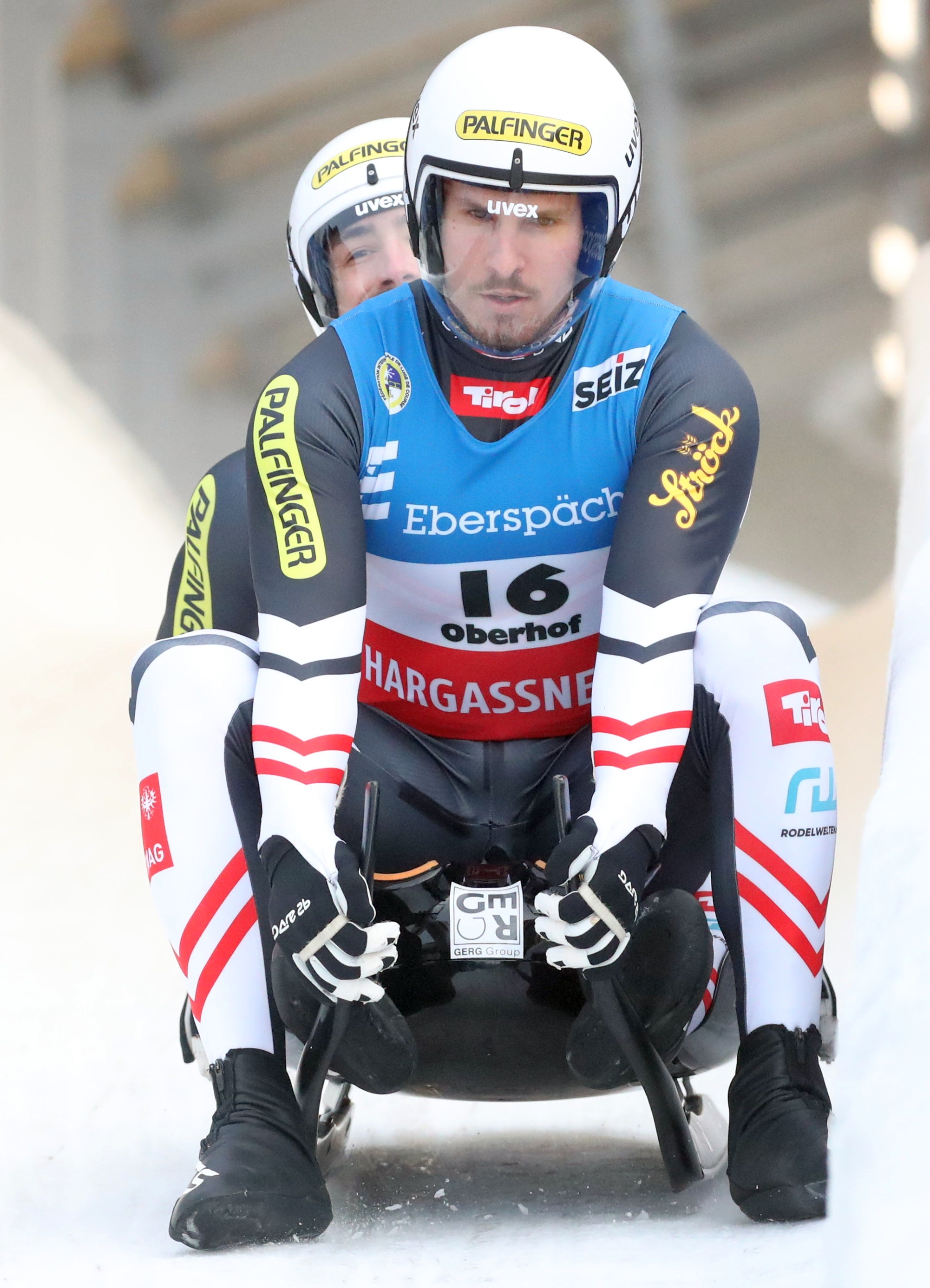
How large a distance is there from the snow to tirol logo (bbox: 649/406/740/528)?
869 millimetres

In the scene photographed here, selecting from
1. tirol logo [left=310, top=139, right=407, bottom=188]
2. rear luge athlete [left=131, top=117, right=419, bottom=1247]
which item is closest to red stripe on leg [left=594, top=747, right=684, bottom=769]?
rear luge athlete [left=131, top=117, right=419, bottom=1247]

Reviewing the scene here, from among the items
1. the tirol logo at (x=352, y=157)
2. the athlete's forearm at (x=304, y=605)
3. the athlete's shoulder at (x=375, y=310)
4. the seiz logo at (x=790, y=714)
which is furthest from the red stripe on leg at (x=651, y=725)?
the tirol logo at (x=352, y=157)

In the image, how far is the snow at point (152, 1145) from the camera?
76.4 inches

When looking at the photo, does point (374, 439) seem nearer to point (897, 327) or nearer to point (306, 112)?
point (897, 327)

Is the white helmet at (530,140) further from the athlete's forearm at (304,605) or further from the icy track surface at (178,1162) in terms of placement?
the icy track surface at (178,1162)

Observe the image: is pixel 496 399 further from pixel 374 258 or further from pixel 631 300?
pixel 374 258

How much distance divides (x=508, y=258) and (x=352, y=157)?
113 cm

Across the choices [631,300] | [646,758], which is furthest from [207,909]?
[631,300]

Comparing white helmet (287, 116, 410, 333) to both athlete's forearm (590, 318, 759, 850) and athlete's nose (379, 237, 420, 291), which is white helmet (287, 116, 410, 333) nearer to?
athlete's nose (379, 237, 420, 291)

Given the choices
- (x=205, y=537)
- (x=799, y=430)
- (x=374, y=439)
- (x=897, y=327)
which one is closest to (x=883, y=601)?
(x=897, y=327)

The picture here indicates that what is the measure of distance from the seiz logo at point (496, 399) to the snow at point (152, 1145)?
3.43 ft

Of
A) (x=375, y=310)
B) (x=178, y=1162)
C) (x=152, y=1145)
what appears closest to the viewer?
(x=375, y=310)

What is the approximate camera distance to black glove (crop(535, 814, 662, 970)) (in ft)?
6.93

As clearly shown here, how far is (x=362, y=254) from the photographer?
328 cm
